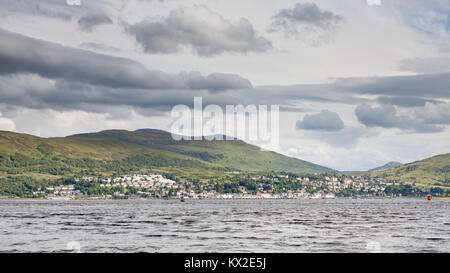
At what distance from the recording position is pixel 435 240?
6041 centimetres

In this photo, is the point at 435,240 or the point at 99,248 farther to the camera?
the point at 435,240

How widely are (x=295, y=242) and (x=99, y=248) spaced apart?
72.7ft

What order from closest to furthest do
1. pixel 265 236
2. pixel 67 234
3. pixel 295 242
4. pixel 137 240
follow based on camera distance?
pixel 295 242 → pixel 137 240 → pixel 265 236 → pixel 67 234
